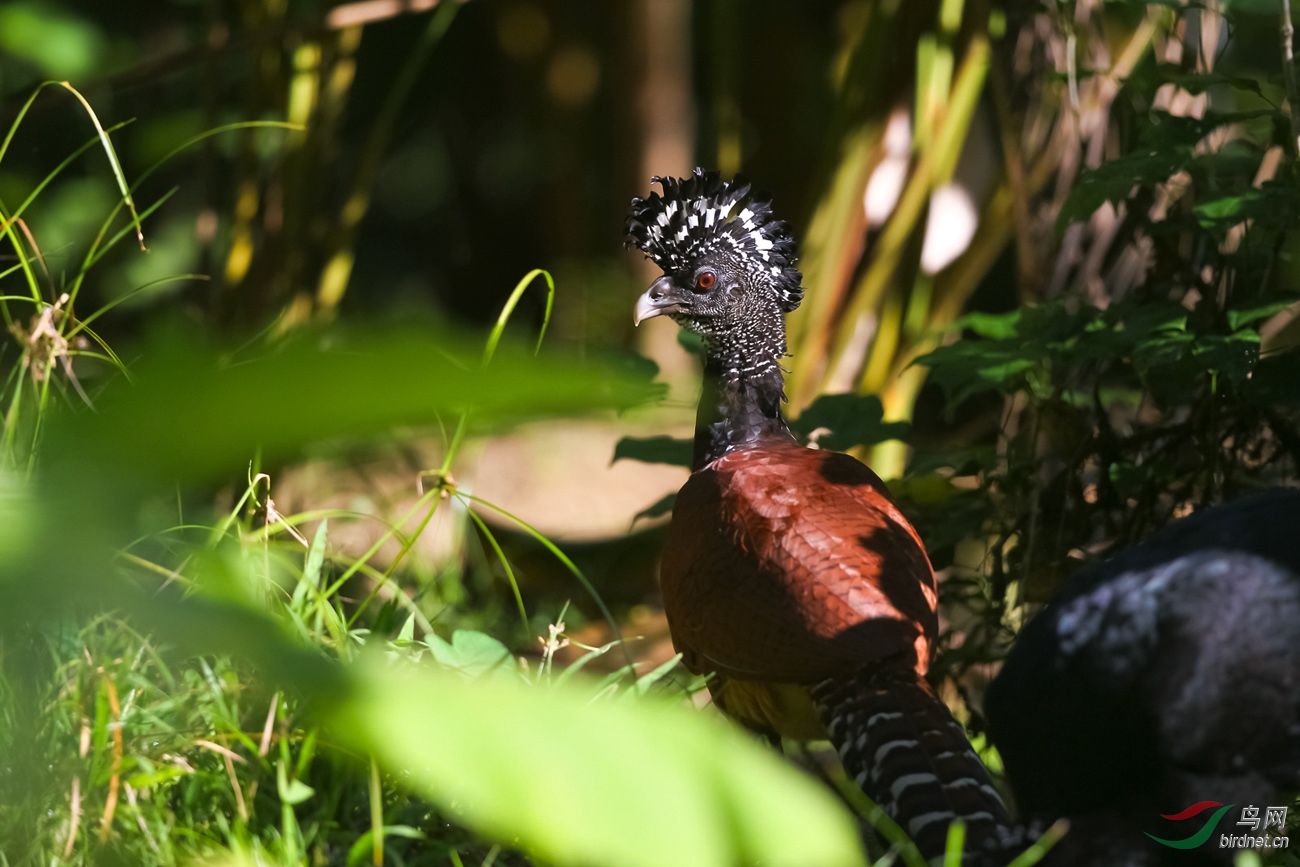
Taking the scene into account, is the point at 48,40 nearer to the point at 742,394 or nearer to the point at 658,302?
the point at 658,302

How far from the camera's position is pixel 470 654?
6.94 feet

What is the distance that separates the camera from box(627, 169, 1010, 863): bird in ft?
6.31

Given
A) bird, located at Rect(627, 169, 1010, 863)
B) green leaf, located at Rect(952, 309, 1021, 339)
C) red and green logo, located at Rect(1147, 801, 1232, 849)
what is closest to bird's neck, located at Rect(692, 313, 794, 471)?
bird, located at Rect(627, 169, 1010, 863)

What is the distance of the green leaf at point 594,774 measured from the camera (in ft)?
1.17

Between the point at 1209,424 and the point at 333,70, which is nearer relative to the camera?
the point at 1209,424

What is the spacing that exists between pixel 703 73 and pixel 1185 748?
230 inches

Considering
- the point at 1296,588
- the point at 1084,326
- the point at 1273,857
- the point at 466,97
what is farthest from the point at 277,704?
the point at 466,97

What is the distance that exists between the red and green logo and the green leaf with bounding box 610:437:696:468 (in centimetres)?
145

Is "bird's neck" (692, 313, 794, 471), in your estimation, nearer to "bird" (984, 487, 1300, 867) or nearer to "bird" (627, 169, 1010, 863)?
"bird" (627, 169, 1010, 863)

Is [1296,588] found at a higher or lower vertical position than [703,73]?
lower

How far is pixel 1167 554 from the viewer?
5.74ft

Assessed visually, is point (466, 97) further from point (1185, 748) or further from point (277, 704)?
point (1185, 748)

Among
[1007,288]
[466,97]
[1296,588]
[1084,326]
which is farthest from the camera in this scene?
[466,97]

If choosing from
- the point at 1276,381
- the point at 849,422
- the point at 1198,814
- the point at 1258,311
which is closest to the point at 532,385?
the point at 1198,814
